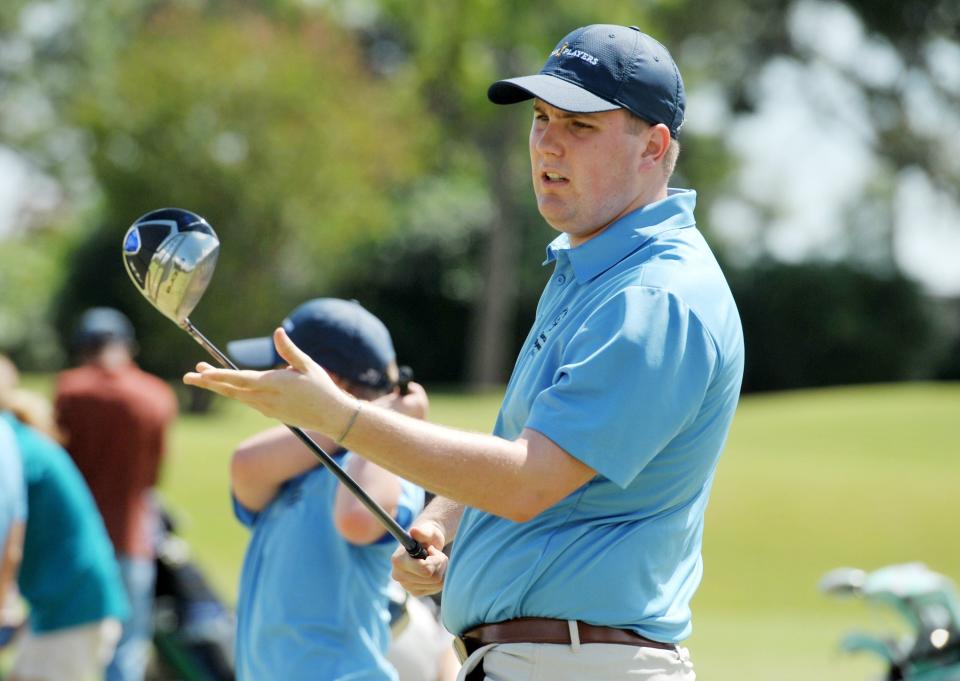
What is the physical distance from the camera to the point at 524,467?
278 cm

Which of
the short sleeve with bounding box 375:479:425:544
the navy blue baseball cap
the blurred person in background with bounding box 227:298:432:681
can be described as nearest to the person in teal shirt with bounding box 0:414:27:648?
the blurred person in background with bounding box 227:298:432:681

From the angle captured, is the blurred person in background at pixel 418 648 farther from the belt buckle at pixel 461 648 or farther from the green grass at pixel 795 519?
the green grass at pixel 795 519

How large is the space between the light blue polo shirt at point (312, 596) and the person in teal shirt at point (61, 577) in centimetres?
245

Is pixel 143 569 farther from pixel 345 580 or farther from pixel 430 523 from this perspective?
pixel 430 523

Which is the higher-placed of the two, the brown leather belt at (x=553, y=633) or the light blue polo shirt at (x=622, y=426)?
the light blue polo shirt at (x=622, y=426)

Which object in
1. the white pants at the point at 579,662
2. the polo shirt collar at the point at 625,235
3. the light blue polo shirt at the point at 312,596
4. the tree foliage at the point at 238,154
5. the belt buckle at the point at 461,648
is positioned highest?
the polo shirt collar at the point at 625,235

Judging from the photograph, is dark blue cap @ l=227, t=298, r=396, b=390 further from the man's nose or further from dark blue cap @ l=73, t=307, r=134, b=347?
dark blue cap @ l=73, t=307, r=134, b=347

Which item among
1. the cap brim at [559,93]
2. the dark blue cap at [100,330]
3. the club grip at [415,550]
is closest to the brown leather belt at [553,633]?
the club grip at [415,550]

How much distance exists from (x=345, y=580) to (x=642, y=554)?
4.53 feet

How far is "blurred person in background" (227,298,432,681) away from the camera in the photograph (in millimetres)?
4117

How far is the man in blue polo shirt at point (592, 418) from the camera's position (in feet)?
9.04

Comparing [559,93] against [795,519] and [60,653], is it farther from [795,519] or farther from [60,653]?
[795,519]

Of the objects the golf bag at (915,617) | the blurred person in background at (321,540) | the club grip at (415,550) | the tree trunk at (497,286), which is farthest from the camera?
the tree trunk at (497,286)

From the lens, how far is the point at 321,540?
418 cm
